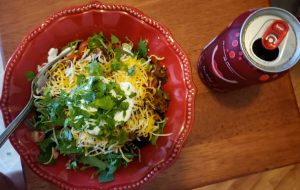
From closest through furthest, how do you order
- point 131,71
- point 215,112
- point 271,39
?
point 271,39
point 131,71
point 215,112

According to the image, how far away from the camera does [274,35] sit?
0.61 metres

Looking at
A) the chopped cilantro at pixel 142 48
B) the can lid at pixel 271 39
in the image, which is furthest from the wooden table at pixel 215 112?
the can lid at pixel 271 39

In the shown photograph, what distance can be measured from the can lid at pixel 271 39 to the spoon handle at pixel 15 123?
0.45 metres

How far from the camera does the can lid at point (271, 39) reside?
604mm

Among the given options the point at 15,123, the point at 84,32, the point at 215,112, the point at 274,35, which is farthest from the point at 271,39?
the point at 15,123

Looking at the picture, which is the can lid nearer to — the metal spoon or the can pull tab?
the can pull tab

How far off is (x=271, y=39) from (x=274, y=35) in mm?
11

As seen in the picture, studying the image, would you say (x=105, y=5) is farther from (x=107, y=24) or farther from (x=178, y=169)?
(x=178, y=169)

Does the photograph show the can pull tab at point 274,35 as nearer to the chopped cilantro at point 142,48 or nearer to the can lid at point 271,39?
the can lid at point 271,39

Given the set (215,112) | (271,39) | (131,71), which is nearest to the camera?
(271,39)

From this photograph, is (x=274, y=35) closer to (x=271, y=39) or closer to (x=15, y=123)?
(x=271, y=39)

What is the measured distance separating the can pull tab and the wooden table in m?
0.23

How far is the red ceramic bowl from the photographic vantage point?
69cm

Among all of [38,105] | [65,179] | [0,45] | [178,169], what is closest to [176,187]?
[178,169]
